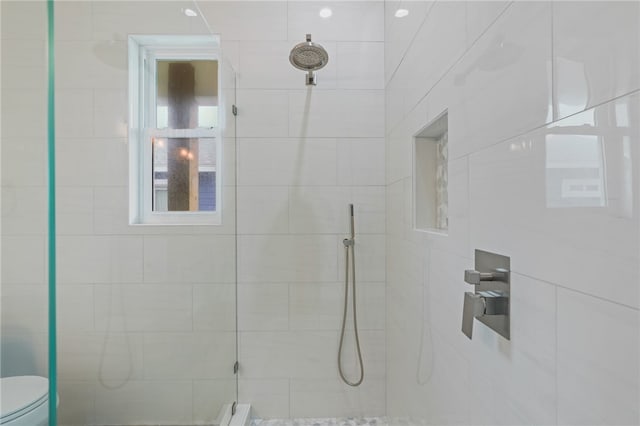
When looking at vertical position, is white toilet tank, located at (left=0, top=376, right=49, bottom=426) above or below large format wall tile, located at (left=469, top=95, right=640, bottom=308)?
below

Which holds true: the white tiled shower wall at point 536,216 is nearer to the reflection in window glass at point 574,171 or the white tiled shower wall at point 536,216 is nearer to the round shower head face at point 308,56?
the reflection in window glass at point 574,171

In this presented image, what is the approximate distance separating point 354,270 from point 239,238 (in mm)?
686

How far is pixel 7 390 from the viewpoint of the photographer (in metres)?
0.72

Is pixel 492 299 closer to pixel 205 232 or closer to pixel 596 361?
pixel 596 361

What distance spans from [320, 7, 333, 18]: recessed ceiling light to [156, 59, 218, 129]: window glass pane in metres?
0.69

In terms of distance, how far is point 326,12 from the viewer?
1831 millimetres

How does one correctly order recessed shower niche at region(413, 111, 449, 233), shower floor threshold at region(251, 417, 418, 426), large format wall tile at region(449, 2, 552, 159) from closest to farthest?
large format wall tile at region(449, 2, 552, 159)
recessed shower niche at region(413, 111, 449, 233)
shower floor threshold at region(251, 417, 418, 426)

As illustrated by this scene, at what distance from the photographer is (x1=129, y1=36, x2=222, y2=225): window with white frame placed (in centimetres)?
118

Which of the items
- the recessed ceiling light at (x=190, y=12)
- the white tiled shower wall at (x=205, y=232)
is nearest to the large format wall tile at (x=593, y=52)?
the white tiled shower wall at (x=205, y=232)

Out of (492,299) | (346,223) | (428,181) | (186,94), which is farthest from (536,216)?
(186,94)

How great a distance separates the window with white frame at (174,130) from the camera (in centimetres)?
118

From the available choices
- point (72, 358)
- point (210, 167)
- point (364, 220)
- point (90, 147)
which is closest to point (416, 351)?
point (364, 220)

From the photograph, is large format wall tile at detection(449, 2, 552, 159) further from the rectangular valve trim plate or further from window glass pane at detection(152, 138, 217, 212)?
window glass pane at detection(152, 138, 217, 212)

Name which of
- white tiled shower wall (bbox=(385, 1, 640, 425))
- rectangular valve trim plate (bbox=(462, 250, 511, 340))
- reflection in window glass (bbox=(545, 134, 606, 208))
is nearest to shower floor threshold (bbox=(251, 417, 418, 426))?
white tiled shower wall (bbox=(385, 1, 640, 425))
